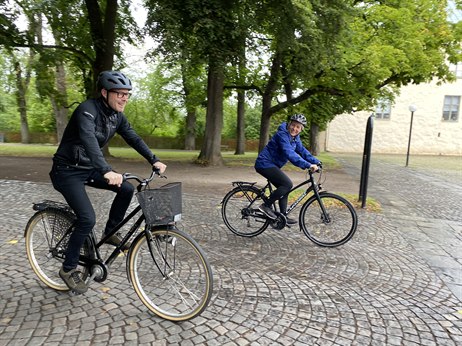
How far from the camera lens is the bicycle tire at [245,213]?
560cm

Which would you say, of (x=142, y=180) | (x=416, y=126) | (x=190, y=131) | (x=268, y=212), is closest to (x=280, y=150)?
(x=268, y=212)

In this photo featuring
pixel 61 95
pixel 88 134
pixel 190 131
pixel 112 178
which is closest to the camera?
pixel 112 178

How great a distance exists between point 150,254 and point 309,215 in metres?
2.98

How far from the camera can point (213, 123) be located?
627 inches

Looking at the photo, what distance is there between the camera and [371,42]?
15117 mm

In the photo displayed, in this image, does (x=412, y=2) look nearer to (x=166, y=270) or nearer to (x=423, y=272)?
(x=423, y=272)

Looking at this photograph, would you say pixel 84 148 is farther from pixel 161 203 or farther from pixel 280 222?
pixel 280 222

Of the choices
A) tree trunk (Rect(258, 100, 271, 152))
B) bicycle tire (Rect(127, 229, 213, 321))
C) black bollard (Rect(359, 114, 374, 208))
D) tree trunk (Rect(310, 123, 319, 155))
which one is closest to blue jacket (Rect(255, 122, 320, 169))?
bicycle tire (Rect(127, 229, 213, 321))

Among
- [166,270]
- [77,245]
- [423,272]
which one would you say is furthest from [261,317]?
[423,272]

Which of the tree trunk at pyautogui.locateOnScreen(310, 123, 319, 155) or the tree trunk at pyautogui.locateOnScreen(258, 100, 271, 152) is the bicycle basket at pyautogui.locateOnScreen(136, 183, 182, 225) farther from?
the tree trunk at pyautogui.locateOnScreen(310, 123, 319, 155)

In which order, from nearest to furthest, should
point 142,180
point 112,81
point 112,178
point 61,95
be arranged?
point 112,178 < point 112,81 < point 142,180 < point 61,95

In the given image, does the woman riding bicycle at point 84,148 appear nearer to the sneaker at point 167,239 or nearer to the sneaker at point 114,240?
the sneaker at point 114,240

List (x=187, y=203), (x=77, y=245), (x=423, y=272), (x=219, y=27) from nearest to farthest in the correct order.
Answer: (x=77, y=245), (x=423, y=272), (x=187, y=203), (x=219, y=27)

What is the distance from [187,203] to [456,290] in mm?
5298
